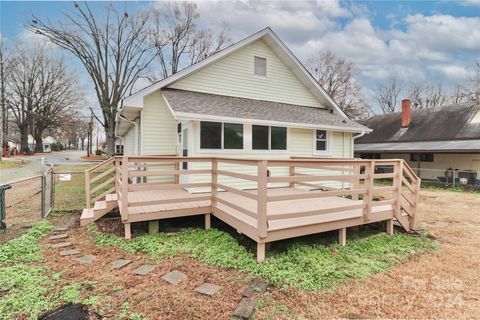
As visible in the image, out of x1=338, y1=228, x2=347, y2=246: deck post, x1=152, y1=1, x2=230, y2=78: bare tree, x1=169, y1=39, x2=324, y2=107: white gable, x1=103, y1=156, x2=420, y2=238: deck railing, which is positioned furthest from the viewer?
x1=152, y1=1, x2=230, y2=78: bare tree

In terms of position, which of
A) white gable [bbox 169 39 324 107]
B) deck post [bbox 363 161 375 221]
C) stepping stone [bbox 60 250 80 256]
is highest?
white gable [bbox 169 39 324 107]

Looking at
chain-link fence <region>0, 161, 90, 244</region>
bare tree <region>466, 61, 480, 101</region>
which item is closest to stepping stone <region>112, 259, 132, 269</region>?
chain-link fence <region>0, 161, 90, 244</region>

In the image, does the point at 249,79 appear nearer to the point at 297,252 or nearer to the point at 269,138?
the point at 269,138

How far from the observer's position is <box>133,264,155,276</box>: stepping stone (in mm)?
3545

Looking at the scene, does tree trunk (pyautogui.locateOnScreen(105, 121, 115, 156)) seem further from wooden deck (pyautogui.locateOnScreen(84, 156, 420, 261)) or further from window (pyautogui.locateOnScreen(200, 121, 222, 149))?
wooden deck (pyautogui.locateOnScreen(84, 156, 420, 261))

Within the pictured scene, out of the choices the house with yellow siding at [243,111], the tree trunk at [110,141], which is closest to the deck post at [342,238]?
the house with yellow siding at [243,111]

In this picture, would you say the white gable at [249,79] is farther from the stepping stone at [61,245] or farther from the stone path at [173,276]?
the stone path at [173,276]

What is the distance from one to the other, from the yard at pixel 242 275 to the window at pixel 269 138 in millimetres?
4003

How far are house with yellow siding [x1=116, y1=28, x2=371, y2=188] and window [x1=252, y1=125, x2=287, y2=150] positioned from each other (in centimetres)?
3

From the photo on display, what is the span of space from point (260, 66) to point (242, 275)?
850 centimetres

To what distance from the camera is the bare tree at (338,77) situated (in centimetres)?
3011

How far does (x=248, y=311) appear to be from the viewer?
2.75 metres

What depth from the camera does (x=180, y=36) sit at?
27000 millimetres

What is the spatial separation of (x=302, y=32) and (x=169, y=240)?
13540 millimetres
